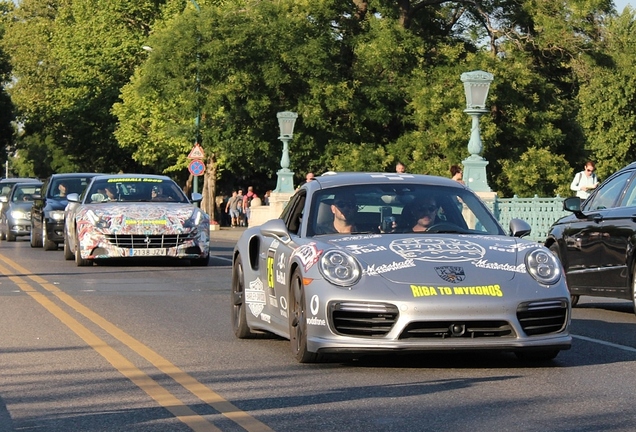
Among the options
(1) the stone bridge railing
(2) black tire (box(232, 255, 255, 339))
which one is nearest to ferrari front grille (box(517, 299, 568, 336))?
(2) black tire (box(232, 255, 255, 339))

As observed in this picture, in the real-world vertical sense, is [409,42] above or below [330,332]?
above

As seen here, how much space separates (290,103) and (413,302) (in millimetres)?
38483

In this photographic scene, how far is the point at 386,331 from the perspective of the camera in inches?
356

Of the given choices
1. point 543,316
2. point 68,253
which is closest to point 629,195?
point 543,316

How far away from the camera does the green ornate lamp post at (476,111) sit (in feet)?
92.1

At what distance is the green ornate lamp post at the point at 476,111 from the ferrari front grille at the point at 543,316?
18.7m

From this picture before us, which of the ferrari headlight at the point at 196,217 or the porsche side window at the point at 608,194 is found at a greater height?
the porsche side window at the point at 608,194

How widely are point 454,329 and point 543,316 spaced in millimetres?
630

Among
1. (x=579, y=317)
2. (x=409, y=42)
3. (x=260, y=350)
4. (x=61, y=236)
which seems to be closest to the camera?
(x=260, y=350)

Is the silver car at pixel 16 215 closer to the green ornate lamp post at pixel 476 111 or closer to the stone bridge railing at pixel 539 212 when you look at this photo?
the green ornate lamp post at pixel 476 111

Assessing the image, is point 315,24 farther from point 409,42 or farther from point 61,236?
point 61,236

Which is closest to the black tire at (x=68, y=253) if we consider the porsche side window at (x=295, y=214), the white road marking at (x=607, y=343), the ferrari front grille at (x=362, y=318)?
the porsche side window at (x=295, y=214)

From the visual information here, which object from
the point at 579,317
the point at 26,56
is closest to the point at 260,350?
the point at 579,317

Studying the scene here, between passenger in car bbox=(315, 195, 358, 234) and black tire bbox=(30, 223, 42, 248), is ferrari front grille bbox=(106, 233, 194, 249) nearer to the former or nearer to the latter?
black tire bbox=(30, 223, 42, 248)
